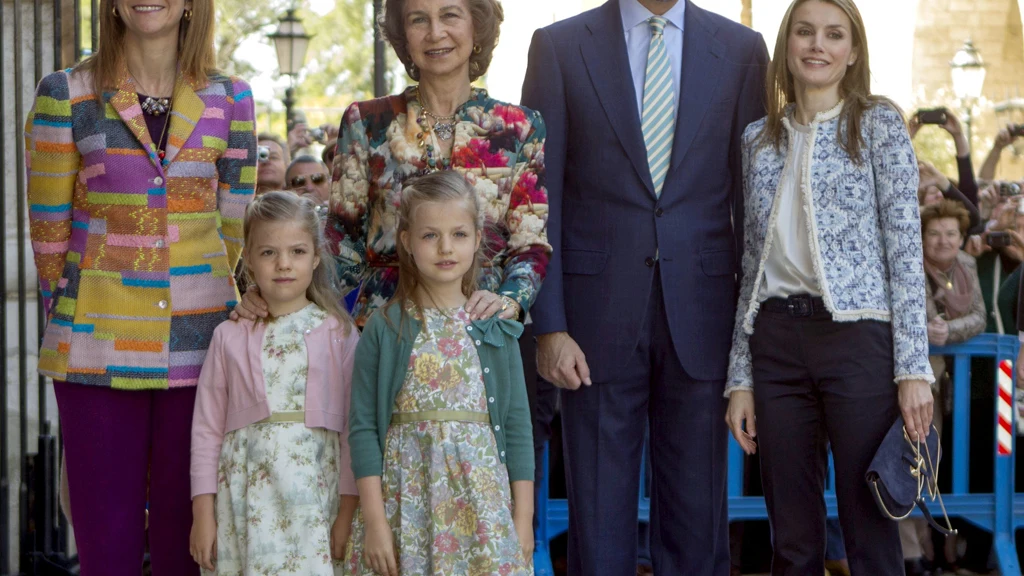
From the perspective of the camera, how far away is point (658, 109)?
366cm

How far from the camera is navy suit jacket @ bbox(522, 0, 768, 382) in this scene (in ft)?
11.9

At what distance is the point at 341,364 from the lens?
3.34 meters

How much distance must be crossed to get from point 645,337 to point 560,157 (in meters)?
0.57

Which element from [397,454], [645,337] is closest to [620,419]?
[645,337]

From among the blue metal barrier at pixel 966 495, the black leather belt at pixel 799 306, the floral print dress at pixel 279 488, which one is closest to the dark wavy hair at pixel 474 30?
the floral print dress at pixel 279 488

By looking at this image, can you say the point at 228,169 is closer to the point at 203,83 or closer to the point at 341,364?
the point at 203,83

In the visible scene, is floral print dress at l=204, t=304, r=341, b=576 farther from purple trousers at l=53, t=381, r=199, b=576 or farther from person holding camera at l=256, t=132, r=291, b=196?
person holding camera at l=256, t=132, r=291, b=196

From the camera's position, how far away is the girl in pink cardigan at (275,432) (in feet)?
10.5

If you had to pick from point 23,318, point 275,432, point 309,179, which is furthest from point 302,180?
point 275,432

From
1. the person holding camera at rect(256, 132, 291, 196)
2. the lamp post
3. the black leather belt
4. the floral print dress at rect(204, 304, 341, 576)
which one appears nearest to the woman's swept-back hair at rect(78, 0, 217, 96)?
the floral print dress at rect(204, 304, 341, 576)

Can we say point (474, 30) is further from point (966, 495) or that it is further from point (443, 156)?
point (966, 495)

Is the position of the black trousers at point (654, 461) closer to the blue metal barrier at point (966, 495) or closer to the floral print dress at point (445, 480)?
the floral print dress at point (445, 480)

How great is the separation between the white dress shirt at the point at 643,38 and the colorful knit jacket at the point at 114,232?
125cm

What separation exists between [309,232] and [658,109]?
106 cm
